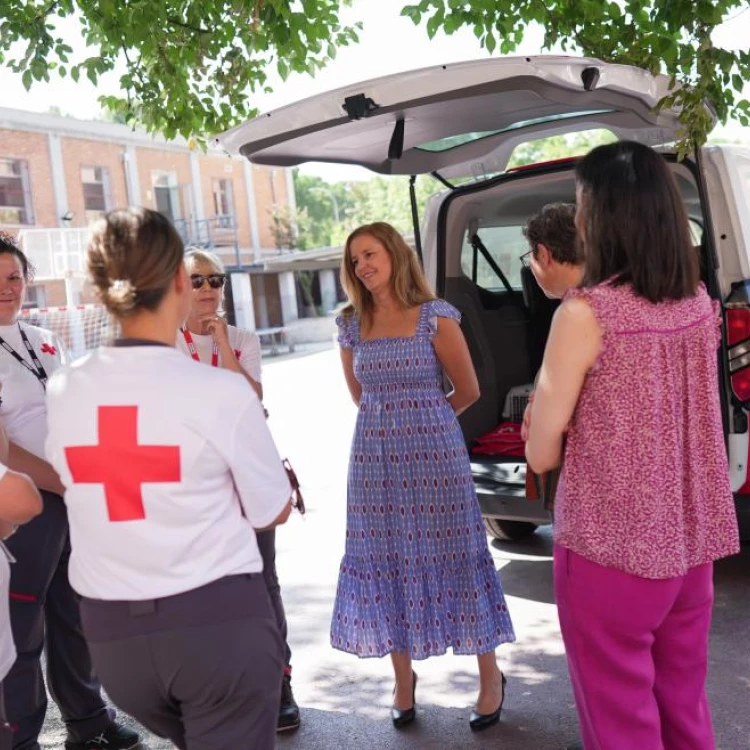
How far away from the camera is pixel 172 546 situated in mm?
2068

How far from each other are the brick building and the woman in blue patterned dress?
20478mm

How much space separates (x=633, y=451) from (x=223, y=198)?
1505 inches

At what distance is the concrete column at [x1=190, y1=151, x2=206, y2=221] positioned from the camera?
37000 millimetres

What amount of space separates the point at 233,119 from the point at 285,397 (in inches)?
394

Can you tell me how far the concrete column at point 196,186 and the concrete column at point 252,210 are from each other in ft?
11.1

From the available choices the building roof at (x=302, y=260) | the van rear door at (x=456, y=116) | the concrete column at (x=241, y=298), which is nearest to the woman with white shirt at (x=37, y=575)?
the van rear door at (x=456, y=116)

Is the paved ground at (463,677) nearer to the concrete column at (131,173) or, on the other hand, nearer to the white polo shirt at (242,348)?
the white polo shirt at (242,348)

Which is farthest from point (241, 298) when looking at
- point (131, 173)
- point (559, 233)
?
point (559, 233)

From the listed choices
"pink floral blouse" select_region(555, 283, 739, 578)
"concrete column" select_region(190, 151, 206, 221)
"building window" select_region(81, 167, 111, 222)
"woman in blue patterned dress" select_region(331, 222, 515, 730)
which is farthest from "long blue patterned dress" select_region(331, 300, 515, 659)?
"concrete column" select_region(190, 151, 206, 221)

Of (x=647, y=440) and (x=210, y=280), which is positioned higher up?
(x=210, y=280)

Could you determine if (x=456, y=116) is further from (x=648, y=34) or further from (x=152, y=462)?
(x=152, y=462)

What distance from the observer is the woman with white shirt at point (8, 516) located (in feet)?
7.19

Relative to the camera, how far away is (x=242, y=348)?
12.9 ft

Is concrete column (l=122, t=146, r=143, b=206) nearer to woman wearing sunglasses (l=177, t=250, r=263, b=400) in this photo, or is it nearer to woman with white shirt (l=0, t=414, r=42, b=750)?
woman wearing sunglasses (l=177, t=250, r=263, b=400)
